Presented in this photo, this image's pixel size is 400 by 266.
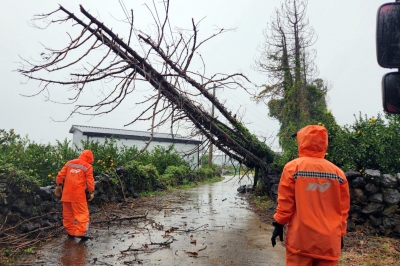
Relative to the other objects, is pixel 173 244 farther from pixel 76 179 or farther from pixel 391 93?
pixel 391 93

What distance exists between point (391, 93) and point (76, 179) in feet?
19.2

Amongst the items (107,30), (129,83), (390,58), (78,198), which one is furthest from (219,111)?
(390,58)

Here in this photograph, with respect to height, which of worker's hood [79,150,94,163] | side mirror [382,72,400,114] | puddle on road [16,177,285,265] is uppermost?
side mirror [382,72,400,114]

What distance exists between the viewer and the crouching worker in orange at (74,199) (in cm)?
652

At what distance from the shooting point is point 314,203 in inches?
134

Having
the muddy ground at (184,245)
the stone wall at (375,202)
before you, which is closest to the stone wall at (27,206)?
the muddy ground at (184,245)

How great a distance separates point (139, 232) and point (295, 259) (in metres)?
4.57

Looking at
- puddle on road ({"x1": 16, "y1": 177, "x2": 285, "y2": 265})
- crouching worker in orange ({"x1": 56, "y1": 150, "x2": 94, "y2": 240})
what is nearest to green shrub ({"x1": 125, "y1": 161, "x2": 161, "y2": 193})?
puddle on road ({"x1": 16, "y1": 177, "x2": 285, "y2": 265})

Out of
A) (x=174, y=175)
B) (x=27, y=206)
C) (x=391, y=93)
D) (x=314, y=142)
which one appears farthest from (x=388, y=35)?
(x=174, y=175)

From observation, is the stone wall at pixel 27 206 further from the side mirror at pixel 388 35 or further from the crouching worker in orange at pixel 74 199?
the side mirror at pixel 388 35

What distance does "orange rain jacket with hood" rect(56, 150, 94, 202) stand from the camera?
6.59 metres

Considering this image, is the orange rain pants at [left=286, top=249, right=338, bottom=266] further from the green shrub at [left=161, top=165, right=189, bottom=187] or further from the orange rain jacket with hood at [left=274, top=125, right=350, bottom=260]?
the green shrub at [left=161, top=165, right=189, bottom=187]

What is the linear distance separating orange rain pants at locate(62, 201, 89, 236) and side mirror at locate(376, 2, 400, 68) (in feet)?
19.3

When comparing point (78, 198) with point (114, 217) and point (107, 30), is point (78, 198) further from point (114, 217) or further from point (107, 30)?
point (107, 30)
